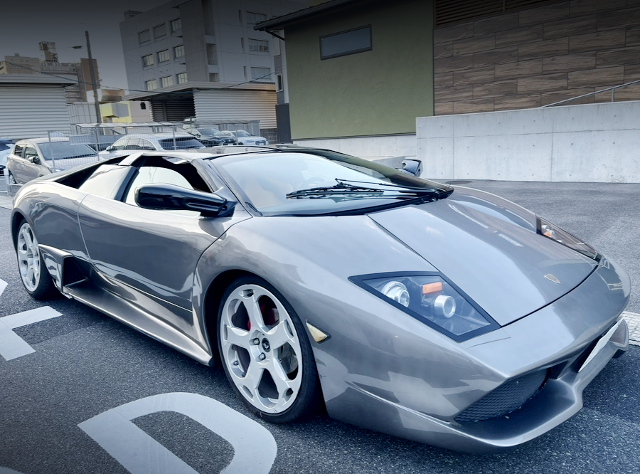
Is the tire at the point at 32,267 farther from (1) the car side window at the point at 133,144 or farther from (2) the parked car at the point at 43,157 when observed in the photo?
(1) the car side window at the point at 133,144

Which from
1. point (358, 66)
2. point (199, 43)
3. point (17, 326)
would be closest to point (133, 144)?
point (358, 66)

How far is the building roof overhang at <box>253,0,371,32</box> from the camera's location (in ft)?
51.0

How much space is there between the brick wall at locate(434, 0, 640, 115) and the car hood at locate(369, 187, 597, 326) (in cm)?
1046

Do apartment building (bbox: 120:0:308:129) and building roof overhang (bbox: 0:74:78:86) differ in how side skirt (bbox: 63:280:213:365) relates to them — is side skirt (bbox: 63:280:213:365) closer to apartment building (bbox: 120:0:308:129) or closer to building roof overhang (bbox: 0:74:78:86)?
building roof overhang (bbox: 0:74:78:86)

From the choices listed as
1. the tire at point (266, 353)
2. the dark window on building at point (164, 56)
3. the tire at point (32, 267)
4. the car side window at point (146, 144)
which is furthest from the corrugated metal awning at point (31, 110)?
the tire at point (266, 353)

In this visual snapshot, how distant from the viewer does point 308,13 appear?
647 inches

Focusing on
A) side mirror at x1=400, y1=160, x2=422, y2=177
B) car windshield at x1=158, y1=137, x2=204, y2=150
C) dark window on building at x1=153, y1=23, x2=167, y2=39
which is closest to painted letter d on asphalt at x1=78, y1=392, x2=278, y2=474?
side mirror at x1=400, y1=160, x2=422, y2=177

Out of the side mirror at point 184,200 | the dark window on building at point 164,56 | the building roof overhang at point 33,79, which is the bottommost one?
the side mirror at point 184,200

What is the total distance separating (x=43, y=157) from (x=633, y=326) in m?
11.7

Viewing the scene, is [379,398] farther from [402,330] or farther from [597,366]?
[597,366]

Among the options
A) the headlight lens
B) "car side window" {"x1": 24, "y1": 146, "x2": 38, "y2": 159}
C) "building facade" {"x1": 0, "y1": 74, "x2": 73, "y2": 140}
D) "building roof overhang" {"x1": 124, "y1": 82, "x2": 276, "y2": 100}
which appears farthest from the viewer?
"building roof overhang" {"x1": 124, "y1": 82, "x2": 276, "y2": 100}

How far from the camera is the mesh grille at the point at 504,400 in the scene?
5.61 ft

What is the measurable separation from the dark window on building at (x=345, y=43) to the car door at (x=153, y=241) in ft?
45.7

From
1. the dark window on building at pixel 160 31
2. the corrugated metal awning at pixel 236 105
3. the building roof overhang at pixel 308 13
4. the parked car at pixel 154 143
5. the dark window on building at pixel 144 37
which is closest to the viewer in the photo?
the parked car at pixel 154 143
